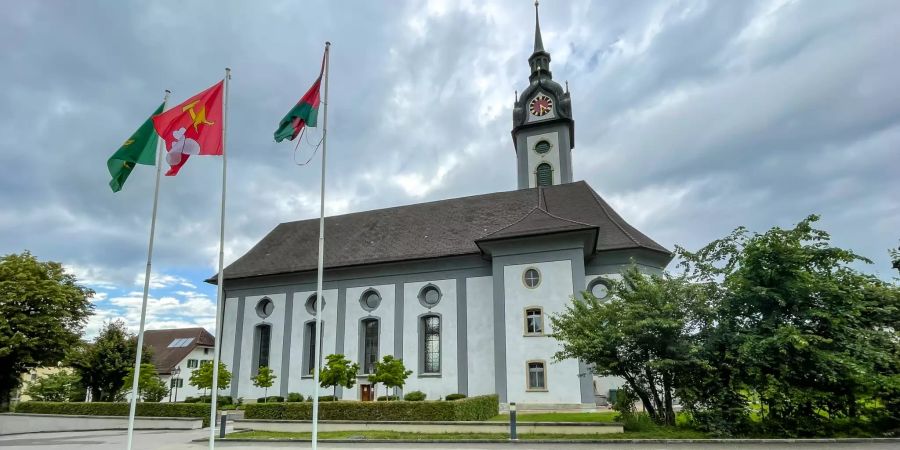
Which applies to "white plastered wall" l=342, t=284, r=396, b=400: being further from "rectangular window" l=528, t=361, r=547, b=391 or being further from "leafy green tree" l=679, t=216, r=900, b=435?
"leafy green tree" l=679, t=216, r=900, b=435

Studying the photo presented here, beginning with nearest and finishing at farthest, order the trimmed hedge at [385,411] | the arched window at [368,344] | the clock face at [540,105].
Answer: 1. the trimmed hedge at [385,411]
2. the arched window at [368,344]
3. the clock face at [540,105]

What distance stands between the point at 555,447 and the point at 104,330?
1170 inches

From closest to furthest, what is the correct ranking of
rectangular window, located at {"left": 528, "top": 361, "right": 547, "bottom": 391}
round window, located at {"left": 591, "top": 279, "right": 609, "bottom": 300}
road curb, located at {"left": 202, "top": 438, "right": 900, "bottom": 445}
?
road curb, located at {"left": 202, "top": 438, "right": 900, "bottom": 445} < rectangular window, located at {"left": 528, "top": 361, "right": 547, "bottom": 391} < round window, located at {"left": 591, "top": 279, "right": 609, "bottom": 300}

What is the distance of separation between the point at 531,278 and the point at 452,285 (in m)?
4.95

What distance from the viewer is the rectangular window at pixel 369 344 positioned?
29844 millimetres

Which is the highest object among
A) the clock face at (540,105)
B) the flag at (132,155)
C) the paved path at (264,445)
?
the clock face at (540,105)

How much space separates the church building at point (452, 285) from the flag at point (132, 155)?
1616 cm

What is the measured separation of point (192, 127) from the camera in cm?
1194

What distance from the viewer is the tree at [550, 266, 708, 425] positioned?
14.9 meters

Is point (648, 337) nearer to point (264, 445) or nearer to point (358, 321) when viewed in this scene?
point (264, 445)

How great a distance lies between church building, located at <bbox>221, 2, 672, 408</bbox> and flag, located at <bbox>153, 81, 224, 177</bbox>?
618 inches

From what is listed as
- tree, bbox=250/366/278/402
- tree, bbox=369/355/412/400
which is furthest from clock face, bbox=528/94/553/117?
tree, bbox=250/366/278/402

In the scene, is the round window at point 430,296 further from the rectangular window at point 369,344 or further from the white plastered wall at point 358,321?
the rectangular window at point 369,344

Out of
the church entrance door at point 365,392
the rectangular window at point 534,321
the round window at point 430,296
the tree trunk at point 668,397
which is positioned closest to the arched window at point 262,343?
the church entrance door at point 365,392
